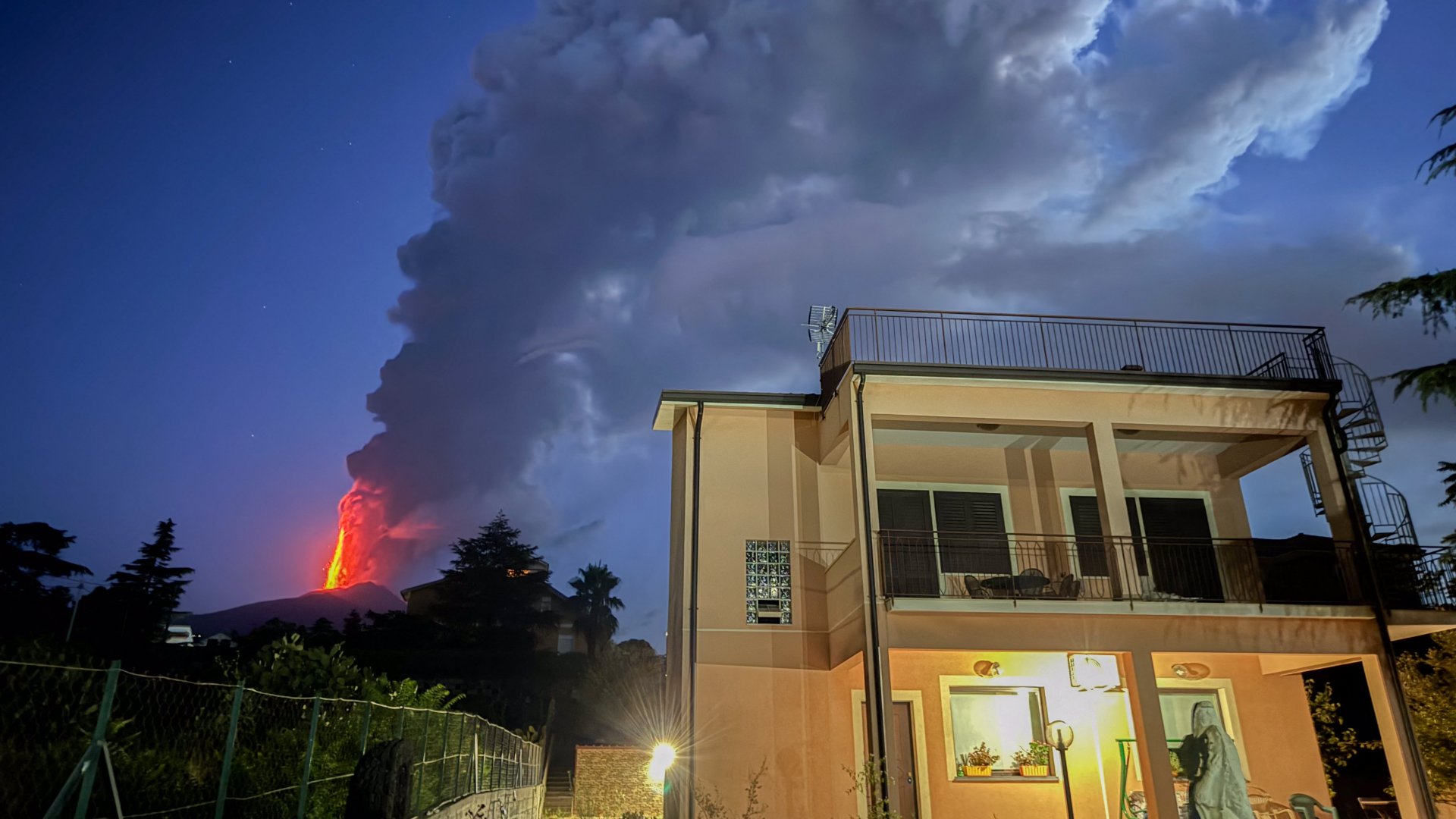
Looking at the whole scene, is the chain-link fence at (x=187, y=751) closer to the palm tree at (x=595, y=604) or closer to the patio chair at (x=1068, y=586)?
the patio chair at (x=1068, y=586)

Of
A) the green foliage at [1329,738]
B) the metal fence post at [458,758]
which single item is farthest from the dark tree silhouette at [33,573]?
the green foliage at [1329,738]

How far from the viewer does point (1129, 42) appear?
759 inches

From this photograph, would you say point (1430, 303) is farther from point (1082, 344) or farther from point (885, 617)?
point (885, 617)

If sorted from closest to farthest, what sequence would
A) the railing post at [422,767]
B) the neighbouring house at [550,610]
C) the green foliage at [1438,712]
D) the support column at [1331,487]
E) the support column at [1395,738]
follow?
1. the railing post at [422,767]
2. the support column at [1395,738]
3. the support column at [1331,487]
4. the green foliage at [1438,712]
5. the neighbouring house at [550,610]

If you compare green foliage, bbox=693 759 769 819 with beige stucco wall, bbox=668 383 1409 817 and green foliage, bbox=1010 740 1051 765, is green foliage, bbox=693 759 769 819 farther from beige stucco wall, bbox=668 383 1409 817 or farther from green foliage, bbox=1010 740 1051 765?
green foliage, bbox=1010 740 1051 765

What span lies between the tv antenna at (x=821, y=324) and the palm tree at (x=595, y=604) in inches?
1720

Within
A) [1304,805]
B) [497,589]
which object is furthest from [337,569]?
[1304,805]

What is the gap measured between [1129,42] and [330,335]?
127734mm

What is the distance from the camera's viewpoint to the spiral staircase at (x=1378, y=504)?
10836 millimetres

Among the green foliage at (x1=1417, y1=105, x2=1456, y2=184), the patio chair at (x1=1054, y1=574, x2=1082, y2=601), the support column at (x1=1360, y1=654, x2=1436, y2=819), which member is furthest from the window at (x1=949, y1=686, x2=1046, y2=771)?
the green foliage at (x1=1417, y1=105, x2=1456, y2=184)

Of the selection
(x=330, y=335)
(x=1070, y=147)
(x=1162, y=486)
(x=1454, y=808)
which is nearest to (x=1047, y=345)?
(x=1162, y=486)

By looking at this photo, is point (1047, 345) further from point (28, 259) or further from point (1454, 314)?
point (28, 259)

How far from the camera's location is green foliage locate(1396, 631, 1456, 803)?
11398 millimetres

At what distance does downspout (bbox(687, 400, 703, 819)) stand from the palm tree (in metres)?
43.9
